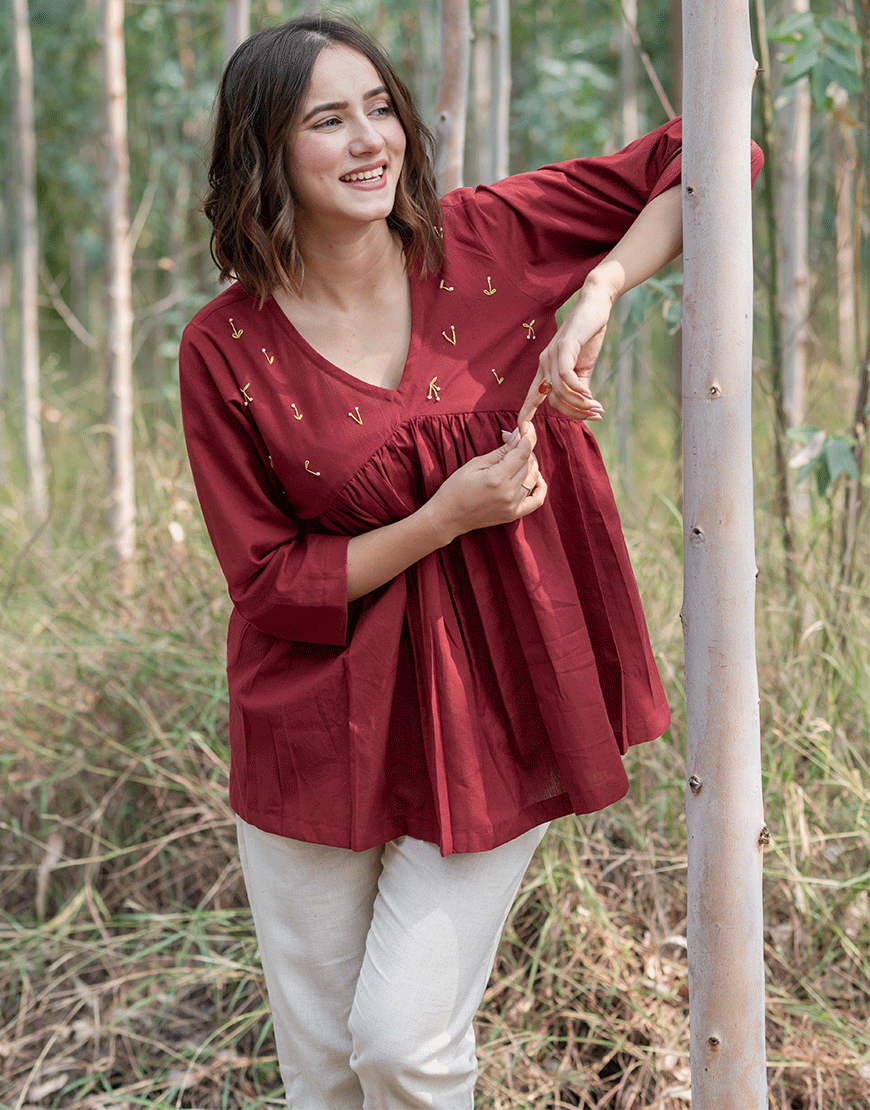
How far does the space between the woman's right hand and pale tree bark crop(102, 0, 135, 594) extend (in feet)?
8.72

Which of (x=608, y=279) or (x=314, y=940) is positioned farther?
(x=314, y=940)

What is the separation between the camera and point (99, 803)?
9.14ft

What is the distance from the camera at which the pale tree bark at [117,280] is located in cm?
388

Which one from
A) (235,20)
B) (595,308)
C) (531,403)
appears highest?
(235,20)

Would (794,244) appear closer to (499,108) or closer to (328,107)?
(499,108)

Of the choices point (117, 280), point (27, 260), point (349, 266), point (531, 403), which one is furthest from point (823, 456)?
point (27, 260)

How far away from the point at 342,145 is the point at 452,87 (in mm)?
1009

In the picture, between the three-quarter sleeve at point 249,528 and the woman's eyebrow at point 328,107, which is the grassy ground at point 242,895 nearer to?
the three-quarter sleeve at point 249,528

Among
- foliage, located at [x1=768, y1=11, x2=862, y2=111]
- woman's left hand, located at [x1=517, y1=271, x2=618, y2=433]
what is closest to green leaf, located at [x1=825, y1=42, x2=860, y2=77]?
foliage, located at [x1=768, y1=11, x2=862, y2=111]

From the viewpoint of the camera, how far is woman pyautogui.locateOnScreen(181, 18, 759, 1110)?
1.44 metres

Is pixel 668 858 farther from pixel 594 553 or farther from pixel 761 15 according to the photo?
pixel 761 15

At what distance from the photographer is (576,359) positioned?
1357mm

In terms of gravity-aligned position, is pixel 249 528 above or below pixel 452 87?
below

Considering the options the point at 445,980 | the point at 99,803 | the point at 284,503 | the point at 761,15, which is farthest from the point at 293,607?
the point at 761,15
